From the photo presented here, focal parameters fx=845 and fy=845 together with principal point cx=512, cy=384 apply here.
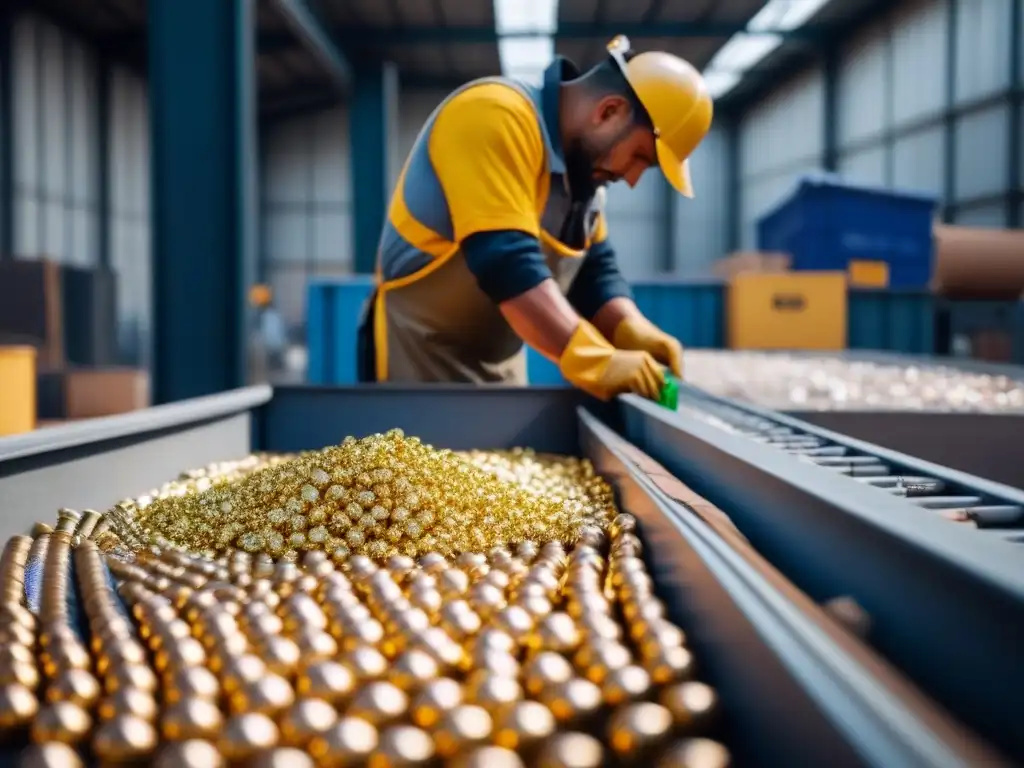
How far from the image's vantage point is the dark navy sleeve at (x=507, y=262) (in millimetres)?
1853

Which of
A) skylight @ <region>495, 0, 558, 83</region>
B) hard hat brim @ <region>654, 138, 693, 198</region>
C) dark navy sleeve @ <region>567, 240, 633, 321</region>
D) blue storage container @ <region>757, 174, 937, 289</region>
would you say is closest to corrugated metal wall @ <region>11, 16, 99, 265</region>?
skylight @ <region>495, 0, 558, 83</region>

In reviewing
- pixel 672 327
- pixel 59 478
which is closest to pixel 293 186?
pixel 672 327

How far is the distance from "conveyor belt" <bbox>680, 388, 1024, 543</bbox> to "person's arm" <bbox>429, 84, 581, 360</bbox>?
1.26ft

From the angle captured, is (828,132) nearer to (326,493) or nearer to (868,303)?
(868,303)

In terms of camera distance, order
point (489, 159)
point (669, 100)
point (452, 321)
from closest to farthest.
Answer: point (489, 159) → point (669, 100) → point (452, 321)

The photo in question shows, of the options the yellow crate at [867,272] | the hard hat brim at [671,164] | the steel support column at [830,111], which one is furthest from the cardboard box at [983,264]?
the steel support column at [830,111]

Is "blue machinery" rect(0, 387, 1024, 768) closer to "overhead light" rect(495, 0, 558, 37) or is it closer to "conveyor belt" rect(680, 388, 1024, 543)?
"conveyor belt" rect(680, 388, 1024, 543)

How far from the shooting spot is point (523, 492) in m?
1.27

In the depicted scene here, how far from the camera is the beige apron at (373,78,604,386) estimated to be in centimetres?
219

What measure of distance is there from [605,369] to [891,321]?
3.76 metres

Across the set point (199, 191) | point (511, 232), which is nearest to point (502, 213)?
point (511, 232)

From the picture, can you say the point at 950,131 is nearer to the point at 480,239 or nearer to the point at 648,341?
the point at 648,341

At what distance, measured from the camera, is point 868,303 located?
4898mm

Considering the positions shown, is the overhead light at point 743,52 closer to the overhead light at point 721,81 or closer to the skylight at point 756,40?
the skylight at point 756,40
